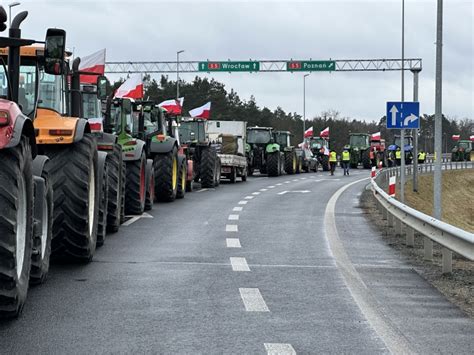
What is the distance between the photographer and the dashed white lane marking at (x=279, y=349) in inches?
241

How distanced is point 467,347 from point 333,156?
143 ft

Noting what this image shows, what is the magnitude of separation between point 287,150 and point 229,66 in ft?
74.3

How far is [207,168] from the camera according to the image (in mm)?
29922

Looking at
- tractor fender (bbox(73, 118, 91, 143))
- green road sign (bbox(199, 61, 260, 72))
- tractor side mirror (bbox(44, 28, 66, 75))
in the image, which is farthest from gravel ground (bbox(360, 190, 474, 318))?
green road sign (bbox(199, 61, 260, 72))

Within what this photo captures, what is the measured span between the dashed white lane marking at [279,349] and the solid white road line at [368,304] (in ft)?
2.22

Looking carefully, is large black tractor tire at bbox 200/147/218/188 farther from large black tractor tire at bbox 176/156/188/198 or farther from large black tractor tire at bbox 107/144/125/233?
A: large black tractor tire at bbox 107/144/125/233

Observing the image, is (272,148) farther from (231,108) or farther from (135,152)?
(231,108)

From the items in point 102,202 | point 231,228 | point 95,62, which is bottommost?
point 231,228

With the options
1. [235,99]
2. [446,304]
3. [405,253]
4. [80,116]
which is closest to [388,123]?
[405,253]

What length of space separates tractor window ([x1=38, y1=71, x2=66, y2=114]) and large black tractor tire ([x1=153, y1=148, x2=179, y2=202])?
11383mm

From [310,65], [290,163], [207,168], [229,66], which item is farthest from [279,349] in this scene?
[310,65]

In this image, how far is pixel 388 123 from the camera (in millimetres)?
24094

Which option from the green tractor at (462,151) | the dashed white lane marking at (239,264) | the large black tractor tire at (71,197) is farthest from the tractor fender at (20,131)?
the green tractor at (462,151)

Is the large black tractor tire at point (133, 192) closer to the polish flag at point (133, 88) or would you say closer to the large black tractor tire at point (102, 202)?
the polish flag at point (133, 88)
